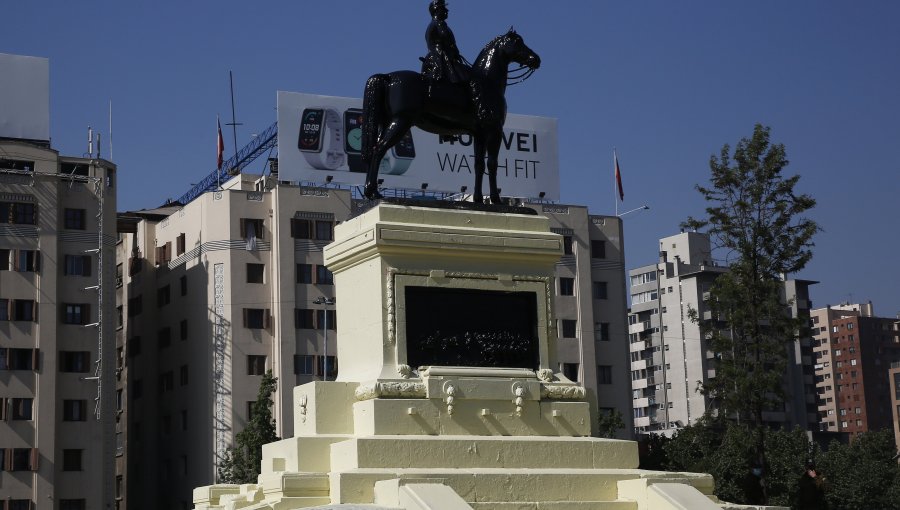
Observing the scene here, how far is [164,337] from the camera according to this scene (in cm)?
7675

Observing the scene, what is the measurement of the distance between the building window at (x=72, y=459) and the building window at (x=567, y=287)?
90.9ft

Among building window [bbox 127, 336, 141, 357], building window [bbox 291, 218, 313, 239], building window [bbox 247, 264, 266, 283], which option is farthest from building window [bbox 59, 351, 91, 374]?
building window [bbox 291, 218, 313, 239]

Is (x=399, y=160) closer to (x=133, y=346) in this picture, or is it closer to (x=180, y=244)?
(x=180, y=244)

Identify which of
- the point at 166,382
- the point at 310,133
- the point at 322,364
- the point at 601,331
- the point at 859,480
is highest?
the point at 310,133

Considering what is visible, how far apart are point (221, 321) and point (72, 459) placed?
9.97 meters

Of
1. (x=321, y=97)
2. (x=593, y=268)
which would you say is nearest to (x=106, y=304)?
(x=321, y=97)

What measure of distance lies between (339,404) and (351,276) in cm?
229

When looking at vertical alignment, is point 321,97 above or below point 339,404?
above

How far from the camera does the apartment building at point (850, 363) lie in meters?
155

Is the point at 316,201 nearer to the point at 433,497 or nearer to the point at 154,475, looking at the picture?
Answer: the point at 154,475

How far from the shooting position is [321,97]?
73875mm

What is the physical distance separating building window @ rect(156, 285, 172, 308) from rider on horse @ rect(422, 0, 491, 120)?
5442cm

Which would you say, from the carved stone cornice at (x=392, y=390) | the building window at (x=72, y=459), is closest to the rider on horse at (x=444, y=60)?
the carved stone cornice at (x=392, y=390)

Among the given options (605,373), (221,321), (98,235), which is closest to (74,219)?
(98,235)
